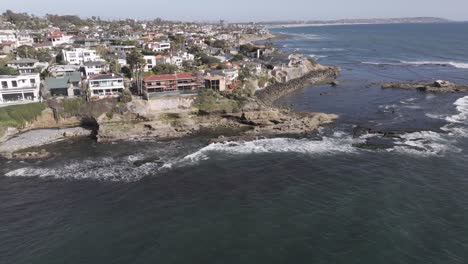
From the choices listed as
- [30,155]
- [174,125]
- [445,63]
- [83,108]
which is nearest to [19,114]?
[83,108]

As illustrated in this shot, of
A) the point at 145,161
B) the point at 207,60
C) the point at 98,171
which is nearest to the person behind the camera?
the point at 98,171

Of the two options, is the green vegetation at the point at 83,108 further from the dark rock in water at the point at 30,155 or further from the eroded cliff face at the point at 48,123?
the dark rock in water at the point at 30,155

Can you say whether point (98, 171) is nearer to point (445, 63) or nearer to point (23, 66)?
point (23, 66)

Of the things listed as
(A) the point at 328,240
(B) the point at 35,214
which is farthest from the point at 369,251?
(B) the point at 35,214

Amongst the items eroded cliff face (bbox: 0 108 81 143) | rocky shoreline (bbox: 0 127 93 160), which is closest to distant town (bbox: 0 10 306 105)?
eroded cliff face (bbox: 0 108 81 143)

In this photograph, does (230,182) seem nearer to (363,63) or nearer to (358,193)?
Result: (358,193)

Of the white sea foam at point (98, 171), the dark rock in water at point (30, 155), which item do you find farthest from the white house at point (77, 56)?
the white sea foam at point (98, 171)

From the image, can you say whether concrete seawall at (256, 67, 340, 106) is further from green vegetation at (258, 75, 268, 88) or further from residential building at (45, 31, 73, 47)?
residential building at (45, 31, 73, 47)
